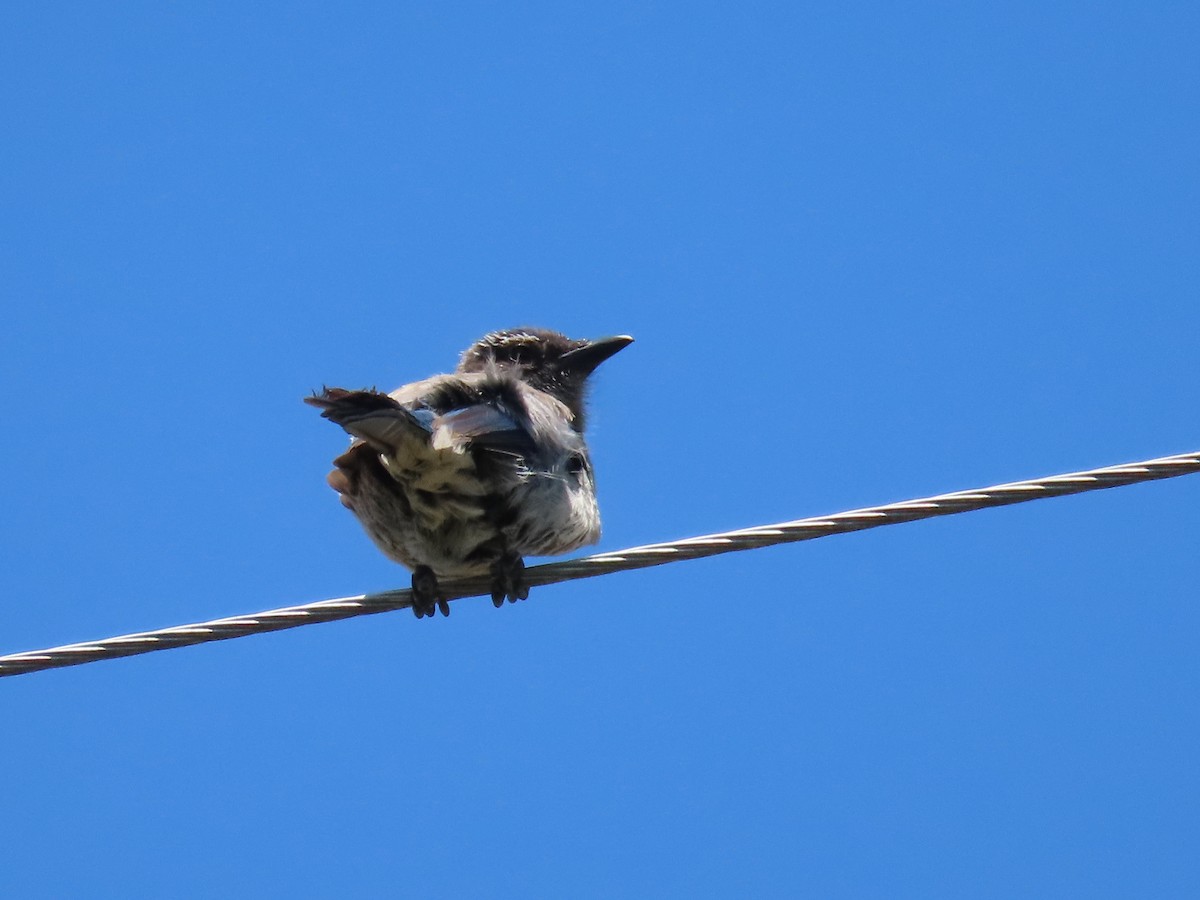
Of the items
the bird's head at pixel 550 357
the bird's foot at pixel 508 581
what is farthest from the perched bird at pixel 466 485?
the bird's head at pixel 550 357

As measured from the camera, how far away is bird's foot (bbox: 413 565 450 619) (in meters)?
5.52

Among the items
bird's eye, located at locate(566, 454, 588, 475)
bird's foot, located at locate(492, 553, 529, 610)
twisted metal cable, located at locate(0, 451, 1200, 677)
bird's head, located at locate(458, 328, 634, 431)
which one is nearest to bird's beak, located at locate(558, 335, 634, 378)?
bird's head, located at locate(458, 328, 634, 431)

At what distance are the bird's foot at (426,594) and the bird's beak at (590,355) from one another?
2063mm

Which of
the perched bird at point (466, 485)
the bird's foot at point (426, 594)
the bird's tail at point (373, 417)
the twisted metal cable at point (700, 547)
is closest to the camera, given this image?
the twisted metal cable at point (700, 547)

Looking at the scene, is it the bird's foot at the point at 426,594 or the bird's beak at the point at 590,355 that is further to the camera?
the bird's beak at the point at 590,355

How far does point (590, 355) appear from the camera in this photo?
745 cm

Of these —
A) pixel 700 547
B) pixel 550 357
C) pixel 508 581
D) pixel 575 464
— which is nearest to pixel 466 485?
pixel 508 581

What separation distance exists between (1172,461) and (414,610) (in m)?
2.84

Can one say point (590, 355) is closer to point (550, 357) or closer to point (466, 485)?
point (550, 357)

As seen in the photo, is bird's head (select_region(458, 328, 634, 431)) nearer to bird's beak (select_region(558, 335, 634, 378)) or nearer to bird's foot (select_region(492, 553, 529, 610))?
bird's beak (select_region(558, 335, 634, 378))

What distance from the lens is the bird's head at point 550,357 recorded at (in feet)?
24.0

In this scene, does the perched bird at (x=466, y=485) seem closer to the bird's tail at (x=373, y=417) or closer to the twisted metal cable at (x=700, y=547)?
the bird's tail at (x=373, y=417)

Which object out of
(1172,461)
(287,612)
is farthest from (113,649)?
(1172,461)

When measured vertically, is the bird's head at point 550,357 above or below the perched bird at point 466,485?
above
